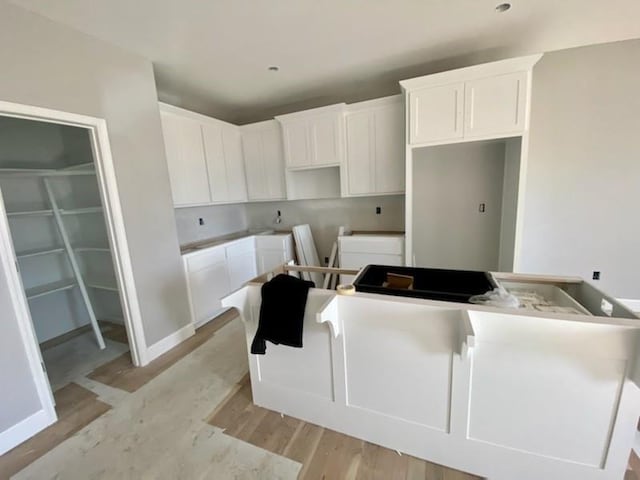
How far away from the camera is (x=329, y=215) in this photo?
4062 mm

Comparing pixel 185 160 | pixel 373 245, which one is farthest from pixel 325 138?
pixel 185 160

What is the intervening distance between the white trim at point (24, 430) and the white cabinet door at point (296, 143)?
331 centimetres

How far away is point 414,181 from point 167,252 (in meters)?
3.07

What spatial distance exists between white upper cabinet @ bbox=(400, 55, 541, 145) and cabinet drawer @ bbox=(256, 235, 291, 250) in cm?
208

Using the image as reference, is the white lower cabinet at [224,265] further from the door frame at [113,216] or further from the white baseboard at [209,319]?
the door frame at [113,216]

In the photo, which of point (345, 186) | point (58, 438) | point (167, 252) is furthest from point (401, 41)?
point (58, 438)

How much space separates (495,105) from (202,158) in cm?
329

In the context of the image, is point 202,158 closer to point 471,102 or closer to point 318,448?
point 471,102

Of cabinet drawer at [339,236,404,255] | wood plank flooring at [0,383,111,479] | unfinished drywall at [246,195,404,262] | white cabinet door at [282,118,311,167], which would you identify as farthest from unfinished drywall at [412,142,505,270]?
wood plank flooring at [0,383,111,479]

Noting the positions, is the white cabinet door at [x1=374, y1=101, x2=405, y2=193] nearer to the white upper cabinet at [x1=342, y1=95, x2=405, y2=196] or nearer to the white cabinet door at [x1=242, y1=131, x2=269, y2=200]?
the white upper cabinet at [x1=342, y1=95, x2=405, y2=196]

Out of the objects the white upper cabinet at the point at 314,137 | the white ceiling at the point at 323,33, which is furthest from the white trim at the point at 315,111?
the white ceiling at the point at 323,33

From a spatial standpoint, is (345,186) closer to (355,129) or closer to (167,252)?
(355,129)

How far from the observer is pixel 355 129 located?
3324 millimetres

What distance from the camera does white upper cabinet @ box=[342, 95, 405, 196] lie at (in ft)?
10.3
